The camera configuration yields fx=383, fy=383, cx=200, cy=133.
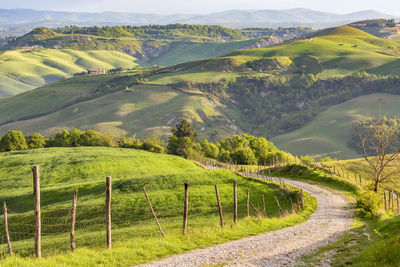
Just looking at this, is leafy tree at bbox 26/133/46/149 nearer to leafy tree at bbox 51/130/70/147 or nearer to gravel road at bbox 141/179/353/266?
leafy tree at bbox 51/130/70/147

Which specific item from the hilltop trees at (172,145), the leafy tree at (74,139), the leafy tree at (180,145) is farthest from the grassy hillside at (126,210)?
the leafy tree at (74,139)

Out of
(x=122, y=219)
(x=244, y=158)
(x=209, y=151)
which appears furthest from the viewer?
(x=209, y=151)

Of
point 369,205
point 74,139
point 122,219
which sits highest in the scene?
point 369,205

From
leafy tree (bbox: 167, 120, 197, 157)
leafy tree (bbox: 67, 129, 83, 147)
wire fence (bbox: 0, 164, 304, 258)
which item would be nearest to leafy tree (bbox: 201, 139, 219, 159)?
leafy tree (bbox: 167, 120, 197, 157)

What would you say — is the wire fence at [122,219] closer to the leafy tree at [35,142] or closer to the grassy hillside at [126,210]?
the grassy hillside at [126,210]

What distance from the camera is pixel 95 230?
127 feet

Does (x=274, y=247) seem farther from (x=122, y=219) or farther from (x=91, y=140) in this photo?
(x=91, y=140)

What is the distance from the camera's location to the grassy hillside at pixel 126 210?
24.0 meters

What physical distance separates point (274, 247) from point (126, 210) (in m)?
24.0

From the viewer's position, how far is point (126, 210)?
45.0m

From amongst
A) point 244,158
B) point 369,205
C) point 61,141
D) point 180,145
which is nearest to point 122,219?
point 369,205

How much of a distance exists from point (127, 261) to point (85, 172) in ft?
212

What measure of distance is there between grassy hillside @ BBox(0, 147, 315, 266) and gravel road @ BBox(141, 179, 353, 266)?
50.7 inches

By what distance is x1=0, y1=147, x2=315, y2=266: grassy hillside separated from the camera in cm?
2402
